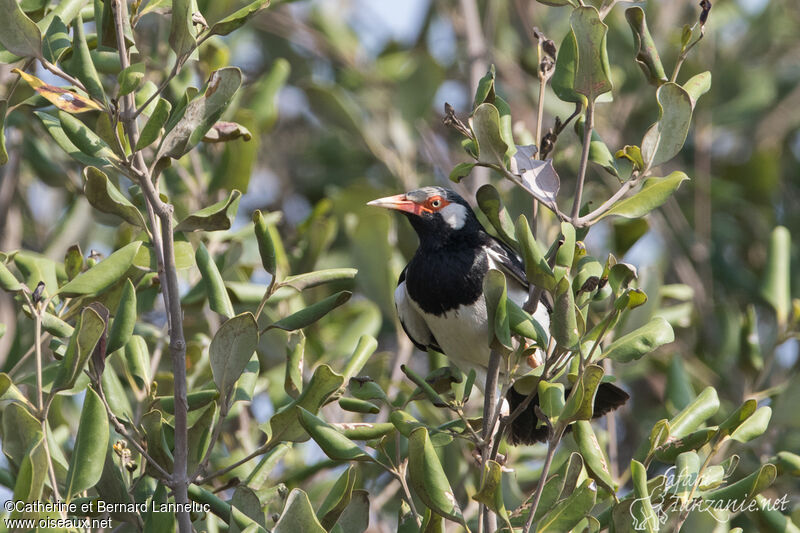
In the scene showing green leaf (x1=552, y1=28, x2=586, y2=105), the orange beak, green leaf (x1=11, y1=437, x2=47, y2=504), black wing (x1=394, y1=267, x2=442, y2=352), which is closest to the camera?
green leaf (x1=11, y1=437, x2=47, y2=504)

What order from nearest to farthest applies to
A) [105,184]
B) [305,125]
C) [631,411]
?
[105,184], [631,411], [305,125]

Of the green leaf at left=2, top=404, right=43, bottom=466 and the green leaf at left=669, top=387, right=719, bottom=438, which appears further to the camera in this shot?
the green leaf at left=669, top=387, right=719, bottom=438

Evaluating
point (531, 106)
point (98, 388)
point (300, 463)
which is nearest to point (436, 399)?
point (98, 388)

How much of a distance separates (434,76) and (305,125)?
1.74 m

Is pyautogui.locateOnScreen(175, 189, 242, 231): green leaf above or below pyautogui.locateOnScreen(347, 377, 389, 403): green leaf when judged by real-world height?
above

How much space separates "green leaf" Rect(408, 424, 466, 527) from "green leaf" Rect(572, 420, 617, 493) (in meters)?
0.34

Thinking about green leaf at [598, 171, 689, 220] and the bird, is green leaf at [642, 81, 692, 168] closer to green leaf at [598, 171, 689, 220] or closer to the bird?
green leaf at [598, 171, 689, 220]

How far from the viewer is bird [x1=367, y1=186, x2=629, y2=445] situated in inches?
134

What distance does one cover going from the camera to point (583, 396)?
2.17 meters

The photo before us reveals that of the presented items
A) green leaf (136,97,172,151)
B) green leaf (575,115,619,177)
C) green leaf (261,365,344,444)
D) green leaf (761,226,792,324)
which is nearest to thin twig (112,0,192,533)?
green leaf (136,97,172,151)

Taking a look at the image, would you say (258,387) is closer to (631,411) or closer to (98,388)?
(98,388)

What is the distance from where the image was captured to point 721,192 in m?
5.43

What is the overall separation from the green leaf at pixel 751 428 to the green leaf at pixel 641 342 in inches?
15.6

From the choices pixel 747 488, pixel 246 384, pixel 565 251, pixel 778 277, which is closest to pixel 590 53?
pixel 565 251
